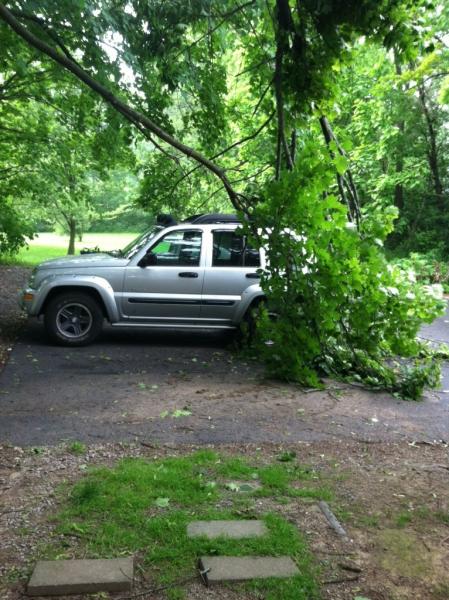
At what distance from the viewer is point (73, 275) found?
9047mm

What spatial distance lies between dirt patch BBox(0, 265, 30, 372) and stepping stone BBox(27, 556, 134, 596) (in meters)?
5.16

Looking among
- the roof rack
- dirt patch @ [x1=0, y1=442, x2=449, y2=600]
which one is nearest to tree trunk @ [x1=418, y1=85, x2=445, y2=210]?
the roof rack

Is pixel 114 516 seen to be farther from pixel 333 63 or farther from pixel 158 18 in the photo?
pixel 158 18

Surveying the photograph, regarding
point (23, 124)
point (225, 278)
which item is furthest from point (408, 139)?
point (225, 278)

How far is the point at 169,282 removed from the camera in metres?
9.32

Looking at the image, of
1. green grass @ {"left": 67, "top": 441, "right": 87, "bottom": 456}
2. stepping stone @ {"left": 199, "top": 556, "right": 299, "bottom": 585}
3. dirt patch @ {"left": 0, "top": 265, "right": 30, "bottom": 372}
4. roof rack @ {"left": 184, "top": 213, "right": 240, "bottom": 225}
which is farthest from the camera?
roof rack @ {"left": 184, "top": 213, "right": 240, "bottom": 225}

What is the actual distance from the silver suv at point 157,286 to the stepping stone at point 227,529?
18.8 feet

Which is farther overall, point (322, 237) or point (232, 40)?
point (232, 40)

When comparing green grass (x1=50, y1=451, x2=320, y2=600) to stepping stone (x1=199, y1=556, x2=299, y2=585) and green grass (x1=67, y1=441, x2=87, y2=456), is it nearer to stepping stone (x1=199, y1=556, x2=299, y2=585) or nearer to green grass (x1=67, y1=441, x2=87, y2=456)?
stepping stone (x1=199, y1=556, x2=299, y2=585)

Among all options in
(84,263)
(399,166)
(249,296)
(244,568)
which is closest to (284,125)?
(244,568)

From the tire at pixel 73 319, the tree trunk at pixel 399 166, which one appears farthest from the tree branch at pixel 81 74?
the tree trunk at pixel 399 166

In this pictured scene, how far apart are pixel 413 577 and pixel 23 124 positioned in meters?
14.0

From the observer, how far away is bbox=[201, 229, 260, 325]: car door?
9.39 meters

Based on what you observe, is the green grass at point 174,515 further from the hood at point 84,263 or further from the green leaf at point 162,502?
the hood at point 84,263
